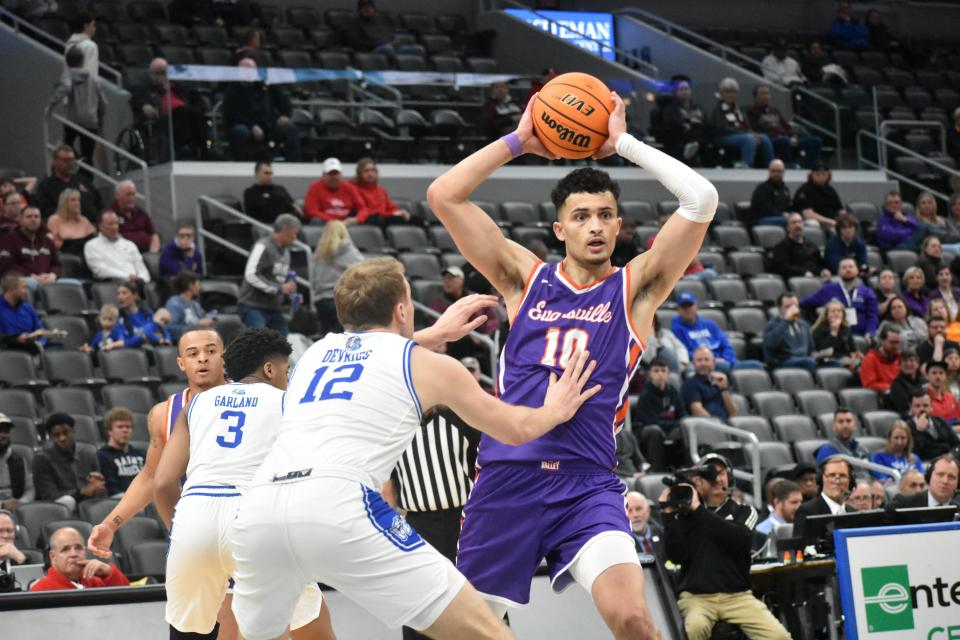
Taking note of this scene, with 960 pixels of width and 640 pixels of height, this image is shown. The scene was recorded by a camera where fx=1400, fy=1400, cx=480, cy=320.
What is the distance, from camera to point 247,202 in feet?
48.1

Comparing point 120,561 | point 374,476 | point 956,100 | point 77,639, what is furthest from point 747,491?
point 956,100

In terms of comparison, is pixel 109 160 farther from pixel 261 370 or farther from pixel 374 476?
pixel 374 476

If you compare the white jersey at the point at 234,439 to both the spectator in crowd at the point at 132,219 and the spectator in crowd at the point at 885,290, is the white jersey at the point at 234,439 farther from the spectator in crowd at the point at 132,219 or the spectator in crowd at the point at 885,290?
the spectator in crowd at the point at 885,290

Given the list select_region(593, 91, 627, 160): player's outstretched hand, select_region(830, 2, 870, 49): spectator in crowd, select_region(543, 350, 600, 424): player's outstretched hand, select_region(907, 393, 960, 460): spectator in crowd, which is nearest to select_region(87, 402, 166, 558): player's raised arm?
select_region(543, 350, 600, 424): player's outstretched hand

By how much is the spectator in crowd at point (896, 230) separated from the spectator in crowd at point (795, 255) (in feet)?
5.11

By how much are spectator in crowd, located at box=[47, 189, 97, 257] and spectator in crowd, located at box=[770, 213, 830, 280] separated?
7842mm

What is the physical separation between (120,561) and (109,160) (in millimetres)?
6655

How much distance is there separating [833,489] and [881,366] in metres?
4.58

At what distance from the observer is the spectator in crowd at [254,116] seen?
15.3m

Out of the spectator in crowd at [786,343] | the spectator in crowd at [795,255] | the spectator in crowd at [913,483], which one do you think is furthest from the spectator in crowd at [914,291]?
the spectator in crowd at [913,483]

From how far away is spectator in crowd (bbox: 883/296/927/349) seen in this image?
599 inches

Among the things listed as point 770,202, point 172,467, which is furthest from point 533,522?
point 770,202

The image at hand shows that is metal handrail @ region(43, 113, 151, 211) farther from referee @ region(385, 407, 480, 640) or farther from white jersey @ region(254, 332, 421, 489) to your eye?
white jersey @ region(254, 332, 421, 489)

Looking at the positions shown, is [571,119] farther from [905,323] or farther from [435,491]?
[905,323]
